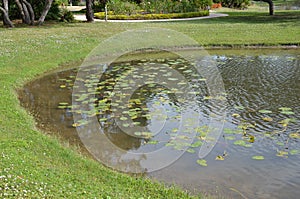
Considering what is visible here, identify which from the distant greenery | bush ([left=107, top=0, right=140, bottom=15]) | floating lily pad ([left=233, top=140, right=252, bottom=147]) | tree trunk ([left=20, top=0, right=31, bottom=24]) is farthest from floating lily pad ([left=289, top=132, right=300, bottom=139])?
the distant greenery

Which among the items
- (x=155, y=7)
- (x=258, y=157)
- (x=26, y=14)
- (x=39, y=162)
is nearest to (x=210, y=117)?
(x=258, y=157)

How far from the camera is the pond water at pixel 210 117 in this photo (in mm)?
6789

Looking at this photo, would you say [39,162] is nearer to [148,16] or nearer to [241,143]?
[241,143]

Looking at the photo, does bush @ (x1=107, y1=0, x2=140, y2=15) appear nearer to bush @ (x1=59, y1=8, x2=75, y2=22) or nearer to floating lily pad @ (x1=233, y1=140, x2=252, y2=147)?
bush @ (x1=59, y1=8, x2=75, y2=22)

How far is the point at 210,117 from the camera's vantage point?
977 cm

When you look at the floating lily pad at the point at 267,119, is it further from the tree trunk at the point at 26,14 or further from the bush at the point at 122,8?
the bush at the point at 122,8

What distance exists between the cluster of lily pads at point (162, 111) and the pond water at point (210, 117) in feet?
0.06

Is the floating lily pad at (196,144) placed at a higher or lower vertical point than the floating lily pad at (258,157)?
higher

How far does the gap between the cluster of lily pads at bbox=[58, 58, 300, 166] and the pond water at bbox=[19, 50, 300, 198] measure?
20 mm

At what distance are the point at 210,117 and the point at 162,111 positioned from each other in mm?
1304

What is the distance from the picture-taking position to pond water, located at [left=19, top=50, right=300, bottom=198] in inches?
267

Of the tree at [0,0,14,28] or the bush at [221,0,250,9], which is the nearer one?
the tree at [0,0,14,28]

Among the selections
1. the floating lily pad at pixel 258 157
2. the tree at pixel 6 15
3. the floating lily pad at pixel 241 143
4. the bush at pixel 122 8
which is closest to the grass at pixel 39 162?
the floating lily pad at pixel 258 157

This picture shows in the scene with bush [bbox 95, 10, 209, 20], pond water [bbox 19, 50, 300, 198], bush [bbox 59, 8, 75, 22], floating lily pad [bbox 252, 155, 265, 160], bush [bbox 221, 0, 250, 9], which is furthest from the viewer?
bush [bbox 221, 0, 250, 9]
